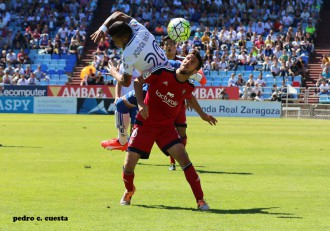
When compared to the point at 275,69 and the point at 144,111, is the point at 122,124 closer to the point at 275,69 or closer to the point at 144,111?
the point at 144,111

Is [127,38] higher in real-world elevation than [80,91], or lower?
higher

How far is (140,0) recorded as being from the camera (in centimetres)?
5662

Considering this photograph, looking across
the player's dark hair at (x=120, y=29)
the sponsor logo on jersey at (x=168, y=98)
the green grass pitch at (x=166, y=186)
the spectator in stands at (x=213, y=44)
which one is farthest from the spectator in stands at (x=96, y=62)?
the sponsor logo on jersey at (x=168, y=98)

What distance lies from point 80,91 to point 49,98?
3336mm

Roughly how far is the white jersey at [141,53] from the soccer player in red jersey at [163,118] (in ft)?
0.91

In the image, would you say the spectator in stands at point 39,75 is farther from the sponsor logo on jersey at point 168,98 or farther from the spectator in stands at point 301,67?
the sponsor logo on jersey at point 168,98

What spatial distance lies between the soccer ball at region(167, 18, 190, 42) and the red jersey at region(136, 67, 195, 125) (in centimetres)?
384

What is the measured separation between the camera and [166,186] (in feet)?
43.2

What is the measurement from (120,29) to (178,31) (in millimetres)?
3964

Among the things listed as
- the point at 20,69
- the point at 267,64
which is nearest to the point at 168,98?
the point at 267,64

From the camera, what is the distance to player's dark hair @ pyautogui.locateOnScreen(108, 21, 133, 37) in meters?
10.8

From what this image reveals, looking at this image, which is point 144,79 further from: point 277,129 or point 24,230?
point 277,129

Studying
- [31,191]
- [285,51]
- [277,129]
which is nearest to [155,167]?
[31,191]

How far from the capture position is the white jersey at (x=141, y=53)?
1101cm
